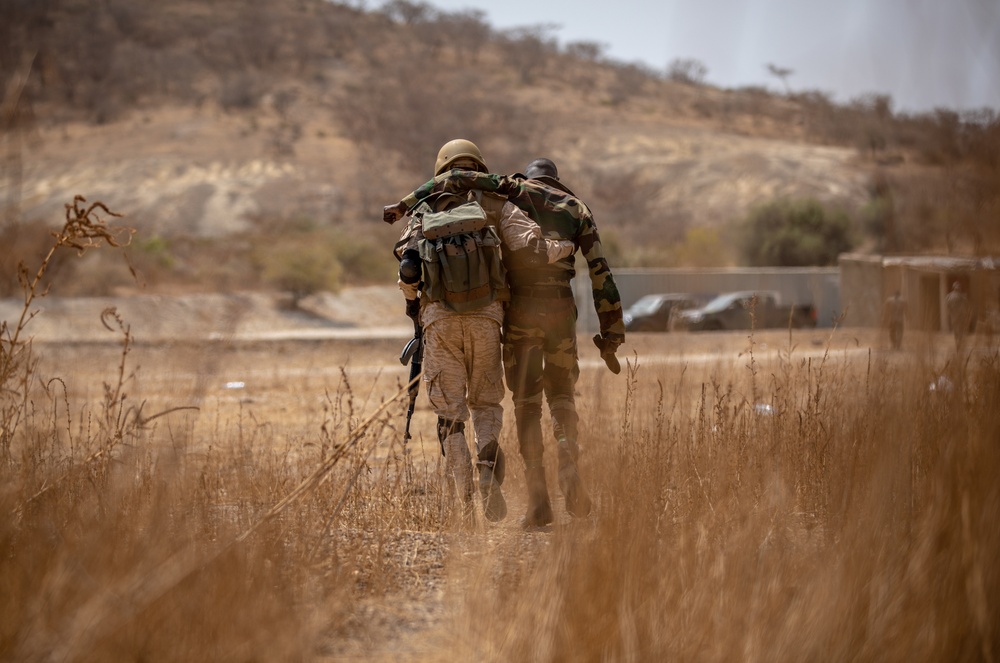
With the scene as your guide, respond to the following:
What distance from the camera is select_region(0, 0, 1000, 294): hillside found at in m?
32.2

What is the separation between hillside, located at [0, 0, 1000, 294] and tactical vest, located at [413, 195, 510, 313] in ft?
62.5

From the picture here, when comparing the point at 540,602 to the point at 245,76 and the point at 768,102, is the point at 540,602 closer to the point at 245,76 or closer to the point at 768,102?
the point at 245,76

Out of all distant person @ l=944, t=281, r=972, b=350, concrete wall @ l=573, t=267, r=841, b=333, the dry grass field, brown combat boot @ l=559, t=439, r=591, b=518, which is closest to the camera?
the dry grass field

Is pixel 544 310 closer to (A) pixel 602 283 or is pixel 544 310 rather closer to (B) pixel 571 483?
(A) pixel 602 283

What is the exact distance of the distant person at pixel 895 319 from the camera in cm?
281

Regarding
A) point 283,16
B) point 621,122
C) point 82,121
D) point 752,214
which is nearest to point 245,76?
point 82,121

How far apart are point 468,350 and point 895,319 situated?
1586mm

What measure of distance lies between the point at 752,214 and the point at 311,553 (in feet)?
111

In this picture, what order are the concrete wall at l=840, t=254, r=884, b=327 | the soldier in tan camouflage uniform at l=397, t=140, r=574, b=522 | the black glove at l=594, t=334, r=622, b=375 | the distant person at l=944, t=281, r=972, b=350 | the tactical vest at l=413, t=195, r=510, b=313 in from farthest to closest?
the concrete wall at l=840, t=254, r=884, b=327
the black glove at l=594, t=334, r=622, b=375
the soldier in tan camouflage uniform at l=397, t=140, r=574, b=522
the tactical vest at l=413, t=195, r=510, b=313
the distant person at l=944, t=281, r=972, b=350

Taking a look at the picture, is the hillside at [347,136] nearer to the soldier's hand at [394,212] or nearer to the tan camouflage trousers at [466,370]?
the soldier's hand at [394,212]

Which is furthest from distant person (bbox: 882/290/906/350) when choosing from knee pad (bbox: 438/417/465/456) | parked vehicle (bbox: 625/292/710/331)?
parked vehicle (bbox: 625/292/710/331)

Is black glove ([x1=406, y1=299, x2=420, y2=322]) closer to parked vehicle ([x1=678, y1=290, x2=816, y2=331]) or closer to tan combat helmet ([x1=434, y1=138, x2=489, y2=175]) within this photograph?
tan combat helmet ([x1=434, y1=138, x2=489, y2=175])

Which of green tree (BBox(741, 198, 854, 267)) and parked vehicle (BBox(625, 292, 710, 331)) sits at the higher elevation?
green tree (BBox(741, 198, 854, 267))

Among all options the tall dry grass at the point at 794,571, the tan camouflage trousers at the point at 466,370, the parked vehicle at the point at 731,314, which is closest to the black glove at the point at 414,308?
the tan camouflage trousers at the point at 466,370
